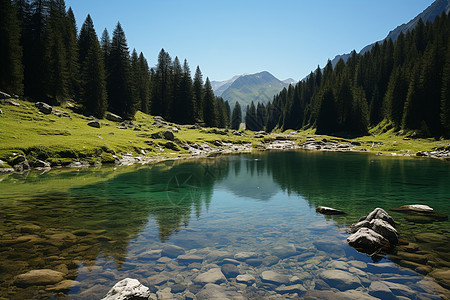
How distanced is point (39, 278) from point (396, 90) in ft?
384

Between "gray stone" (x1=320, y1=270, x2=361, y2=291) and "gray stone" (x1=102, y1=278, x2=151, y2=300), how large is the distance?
573 centimetres

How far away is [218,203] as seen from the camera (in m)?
19.6

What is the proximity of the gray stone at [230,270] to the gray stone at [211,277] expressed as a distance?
0.15m

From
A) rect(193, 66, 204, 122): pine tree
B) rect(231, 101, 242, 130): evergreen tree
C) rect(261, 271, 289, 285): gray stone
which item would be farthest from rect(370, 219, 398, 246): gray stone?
rect(231, 101, 242, 130): evergreen tree

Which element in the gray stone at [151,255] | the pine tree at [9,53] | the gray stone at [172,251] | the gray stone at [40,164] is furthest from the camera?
the pine tree at [9,53]

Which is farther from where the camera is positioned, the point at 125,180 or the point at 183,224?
the point at 125,180

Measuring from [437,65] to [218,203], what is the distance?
98.1 metres

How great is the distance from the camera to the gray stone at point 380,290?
7.34m

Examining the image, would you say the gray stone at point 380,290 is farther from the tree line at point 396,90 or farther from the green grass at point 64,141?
the tree line at point 396,90

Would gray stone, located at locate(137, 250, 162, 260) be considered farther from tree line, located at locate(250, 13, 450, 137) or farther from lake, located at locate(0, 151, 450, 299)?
tree line, located at locate(250, 13, 450, 137)

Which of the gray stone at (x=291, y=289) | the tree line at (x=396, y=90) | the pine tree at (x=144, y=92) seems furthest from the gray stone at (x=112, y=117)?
the tree line at (x=396, y=90)

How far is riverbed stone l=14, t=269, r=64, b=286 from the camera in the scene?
7.53m

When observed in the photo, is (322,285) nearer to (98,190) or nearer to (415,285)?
(415,285)

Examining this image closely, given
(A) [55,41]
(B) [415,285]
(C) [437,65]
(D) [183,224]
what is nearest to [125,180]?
(D) [183,224]
